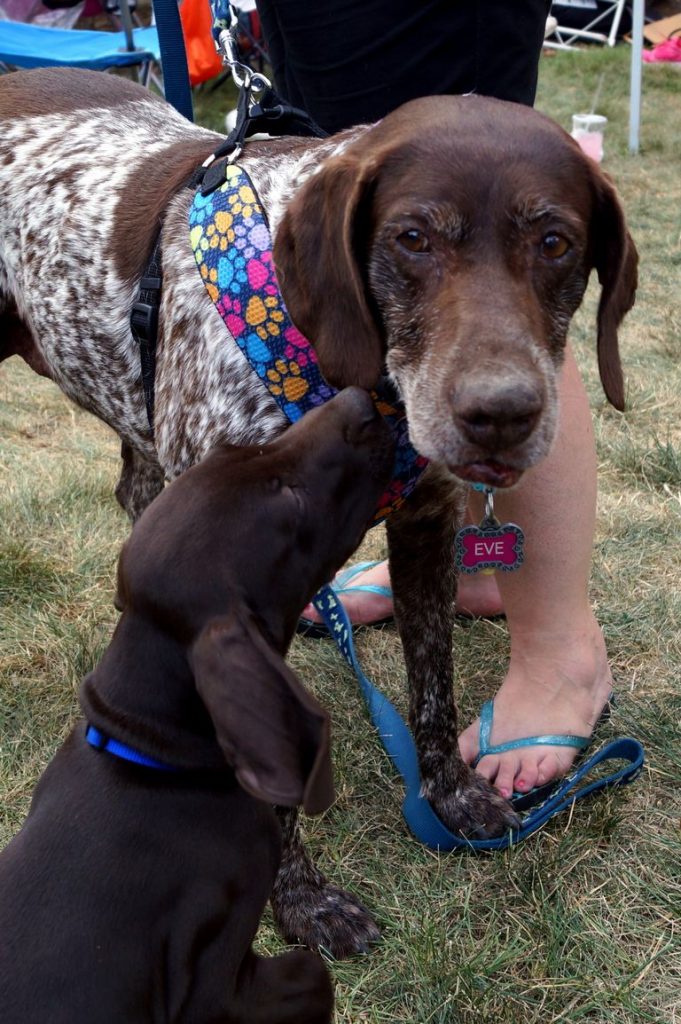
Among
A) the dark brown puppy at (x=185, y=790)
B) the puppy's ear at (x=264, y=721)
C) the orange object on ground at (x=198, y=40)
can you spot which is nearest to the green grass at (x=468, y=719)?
the dark brown puppy at (x=185, y=790)

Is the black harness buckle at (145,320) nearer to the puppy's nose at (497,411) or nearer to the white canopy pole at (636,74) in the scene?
the puppy's nose at (497,411)

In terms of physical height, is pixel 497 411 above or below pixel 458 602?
above

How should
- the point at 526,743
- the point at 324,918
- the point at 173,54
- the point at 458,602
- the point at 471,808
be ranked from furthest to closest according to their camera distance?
the point at 458,602, the point at 173,54, the point at 526,743, the point at 471,808, the point at 324,918

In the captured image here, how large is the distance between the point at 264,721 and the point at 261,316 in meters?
0.96

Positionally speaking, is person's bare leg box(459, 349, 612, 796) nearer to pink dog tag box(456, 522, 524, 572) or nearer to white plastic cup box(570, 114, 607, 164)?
pink dog tag box(456, 522, 524, 572)

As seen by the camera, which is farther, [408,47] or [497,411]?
[408,47]

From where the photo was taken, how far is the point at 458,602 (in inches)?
136

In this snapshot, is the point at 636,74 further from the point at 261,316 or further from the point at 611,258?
the point at 261,316

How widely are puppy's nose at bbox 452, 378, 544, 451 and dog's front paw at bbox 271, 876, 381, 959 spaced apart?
1.06 metres

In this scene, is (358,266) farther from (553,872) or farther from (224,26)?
(553,872)

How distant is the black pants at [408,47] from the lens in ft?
8.52

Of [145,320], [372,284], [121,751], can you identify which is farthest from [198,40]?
[121,751]

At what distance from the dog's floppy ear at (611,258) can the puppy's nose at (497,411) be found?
1.47ft

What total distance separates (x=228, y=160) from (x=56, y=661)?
1479mm
